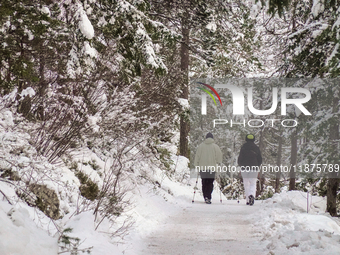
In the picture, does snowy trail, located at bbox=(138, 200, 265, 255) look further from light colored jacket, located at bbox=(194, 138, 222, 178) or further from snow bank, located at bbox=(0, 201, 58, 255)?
light colored jacket, located at bbox=(194, 138, 222, 178)

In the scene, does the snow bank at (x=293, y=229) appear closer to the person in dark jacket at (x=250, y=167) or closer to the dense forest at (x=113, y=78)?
the person in dark jacket at (x=250, y=167)

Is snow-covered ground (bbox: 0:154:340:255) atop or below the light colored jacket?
below

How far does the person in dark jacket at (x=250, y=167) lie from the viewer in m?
12.3

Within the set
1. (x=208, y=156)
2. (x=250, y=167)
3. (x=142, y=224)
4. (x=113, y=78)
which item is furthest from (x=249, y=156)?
(x=142, y=224)

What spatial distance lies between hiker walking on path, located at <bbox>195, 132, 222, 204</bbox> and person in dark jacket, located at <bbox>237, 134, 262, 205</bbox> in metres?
0.80

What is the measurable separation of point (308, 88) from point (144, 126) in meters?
5.21

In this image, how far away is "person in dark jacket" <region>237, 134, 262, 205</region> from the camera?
12344 mm

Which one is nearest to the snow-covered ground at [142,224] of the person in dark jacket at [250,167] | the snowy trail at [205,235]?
the snowy trail at [205,235]

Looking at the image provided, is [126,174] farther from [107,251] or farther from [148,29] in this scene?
[107,251]

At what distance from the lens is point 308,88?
39.5 ft

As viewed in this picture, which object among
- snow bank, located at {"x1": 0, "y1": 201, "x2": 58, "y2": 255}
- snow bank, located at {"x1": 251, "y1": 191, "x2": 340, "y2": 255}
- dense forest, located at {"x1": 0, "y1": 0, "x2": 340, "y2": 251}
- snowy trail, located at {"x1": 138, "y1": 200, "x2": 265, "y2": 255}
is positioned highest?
dense forest, located at {"x1": 0, "y1": 0, "x2": 340, "y2": 251}

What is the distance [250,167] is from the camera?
1260 cm

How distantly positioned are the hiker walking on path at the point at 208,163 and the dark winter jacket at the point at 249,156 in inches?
29.0

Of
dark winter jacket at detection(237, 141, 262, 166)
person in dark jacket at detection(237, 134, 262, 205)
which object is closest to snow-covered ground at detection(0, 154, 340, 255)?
person in dark jacket at detection(237, 134, 262, 205)
